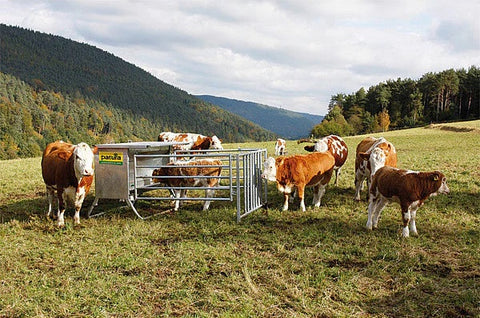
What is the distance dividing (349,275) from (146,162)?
6615 mm

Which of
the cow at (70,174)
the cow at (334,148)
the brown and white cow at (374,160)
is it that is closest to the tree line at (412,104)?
the cow at (334,148)

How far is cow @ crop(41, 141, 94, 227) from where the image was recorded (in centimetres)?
792

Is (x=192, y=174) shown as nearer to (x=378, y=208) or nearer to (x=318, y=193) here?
(x=318, y=193)

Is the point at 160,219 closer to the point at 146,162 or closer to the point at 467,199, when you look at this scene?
the point at 146,162

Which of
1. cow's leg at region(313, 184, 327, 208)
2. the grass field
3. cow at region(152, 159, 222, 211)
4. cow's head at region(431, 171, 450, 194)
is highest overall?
cow's head at region(431, 171, 450, 194)

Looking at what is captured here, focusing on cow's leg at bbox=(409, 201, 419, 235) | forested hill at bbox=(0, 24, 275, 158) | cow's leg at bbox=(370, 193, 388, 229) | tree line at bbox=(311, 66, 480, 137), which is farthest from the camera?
forested hill at bbox=(0, 24, 275, 158)

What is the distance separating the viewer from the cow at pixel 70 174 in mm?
7918

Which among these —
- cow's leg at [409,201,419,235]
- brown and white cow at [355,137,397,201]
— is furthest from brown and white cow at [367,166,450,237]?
brown and white cow at [355,137,397,201]

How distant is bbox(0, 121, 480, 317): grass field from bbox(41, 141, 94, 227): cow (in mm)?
498

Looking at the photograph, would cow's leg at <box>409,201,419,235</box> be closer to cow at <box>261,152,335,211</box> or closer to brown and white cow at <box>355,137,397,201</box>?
brown and white cow at <box>355,137,397,201</box>

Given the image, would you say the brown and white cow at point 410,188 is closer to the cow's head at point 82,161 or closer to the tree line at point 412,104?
the cow's head at point 82,161

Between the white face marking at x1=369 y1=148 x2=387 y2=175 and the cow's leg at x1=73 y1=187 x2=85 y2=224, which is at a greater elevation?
the white face marking at x1=369 y1=148 x2=387 y2=175

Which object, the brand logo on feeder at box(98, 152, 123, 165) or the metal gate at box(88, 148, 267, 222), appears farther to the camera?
the brand logo on feeder at box(98, 152, 123, 165)

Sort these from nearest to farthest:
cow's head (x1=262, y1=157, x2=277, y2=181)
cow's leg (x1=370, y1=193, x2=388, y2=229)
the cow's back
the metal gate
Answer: cow's leg (x1=370, y1=193, x2=388, y2=229)
the metal gate
cow's head (x1=262, y1=157, x2=277, y2=181)
the cow's back
